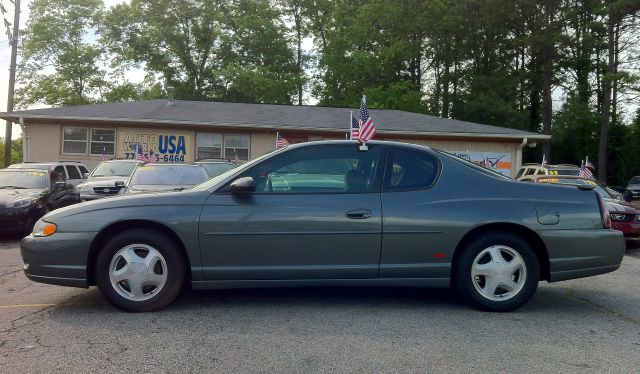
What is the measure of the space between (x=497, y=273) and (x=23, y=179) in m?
10.4

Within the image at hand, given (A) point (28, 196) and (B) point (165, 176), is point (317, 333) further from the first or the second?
(A) point (28, 196)

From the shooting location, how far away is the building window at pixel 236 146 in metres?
22.8

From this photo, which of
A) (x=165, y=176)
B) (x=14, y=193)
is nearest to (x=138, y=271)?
(x=165, y=176)

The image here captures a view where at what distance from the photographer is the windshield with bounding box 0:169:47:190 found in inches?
462

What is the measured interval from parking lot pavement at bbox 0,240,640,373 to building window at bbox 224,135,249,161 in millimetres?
16922

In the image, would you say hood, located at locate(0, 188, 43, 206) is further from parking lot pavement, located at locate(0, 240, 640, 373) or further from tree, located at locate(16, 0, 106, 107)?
tree, located at locate(16, 0, 106, 107)

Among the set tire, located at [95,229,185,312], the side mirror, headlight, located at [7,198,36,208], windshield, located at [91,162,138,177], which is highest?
windshield, located at [91,162,138,177]

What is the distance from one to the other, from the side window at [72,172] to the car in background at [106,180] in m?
0.89

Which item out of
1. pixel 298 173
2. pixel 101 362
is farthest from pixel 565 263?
pixel 101 362

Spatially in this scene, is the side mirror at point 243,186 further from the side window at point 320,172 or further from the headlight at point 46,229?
the headlight at point 46,229

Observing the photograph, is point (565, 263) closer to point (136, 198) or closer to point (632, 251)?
point (136, 198)

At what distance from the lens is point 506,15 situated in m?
37.0

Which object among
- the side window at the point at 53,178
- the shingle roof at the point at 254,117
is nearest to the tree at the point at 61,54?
the shingle roof at the point at 254,117

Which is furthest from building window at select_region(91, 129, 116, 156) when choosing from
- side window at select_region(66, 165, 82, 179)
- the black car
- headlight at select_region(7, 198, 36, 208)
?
headlight at select_region(7, 198, 36, 208)
